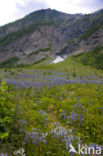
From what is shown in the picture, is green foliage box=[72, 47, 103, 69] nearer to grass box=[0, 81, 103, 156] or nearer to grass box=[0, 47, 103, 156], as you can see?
grass box=[0, 81, 103, 156]

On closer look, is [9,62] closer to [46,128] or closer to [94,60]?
[94,60]

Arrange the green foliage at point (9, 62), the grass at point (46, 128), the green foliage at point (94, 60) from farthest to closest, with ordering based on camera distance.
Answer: the green foliage at point (9, 62), the green foliage at point (94, 60), the grass at point (46, 128)

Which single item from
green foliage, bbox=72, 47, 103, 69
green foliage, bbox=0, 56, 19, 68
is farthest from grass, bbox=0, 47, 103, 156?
green foliage, bbox=0, 56, 19, 68

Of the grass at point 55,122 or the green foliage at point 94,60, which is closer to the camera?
the grass at point 55,122

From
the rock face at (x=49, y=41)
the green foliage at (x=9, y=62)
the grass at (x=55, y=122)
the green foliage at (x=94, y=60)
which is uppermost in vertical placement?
the rock face at (x=49, y=41)

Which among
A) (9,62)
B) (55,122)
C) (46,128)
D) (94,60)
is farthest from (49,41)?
(46,128)

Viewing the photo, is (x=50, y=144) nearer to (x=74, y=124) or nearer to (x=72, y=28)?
(x=74, y=124)

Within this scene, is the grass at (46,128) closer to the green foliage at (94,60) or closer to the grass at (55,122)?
the grass at (55,122)

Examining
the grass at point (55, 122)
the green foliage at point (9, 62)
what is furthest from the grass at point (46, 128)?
the green foliage at point (9, 62)

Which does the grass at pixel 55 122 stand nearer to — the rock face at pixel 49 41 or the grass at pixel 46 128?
the grass at pixel 46 128

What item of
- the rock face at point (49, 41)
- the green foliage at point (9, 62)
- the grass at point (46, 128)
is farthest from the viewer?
the green foliage at point (9, 62)

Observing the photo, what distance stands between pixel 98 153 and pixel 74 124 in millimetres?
1327

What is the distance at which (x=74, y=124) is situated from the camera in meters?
4.27

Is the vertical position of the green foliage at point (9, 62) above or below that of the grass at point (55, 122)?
above
